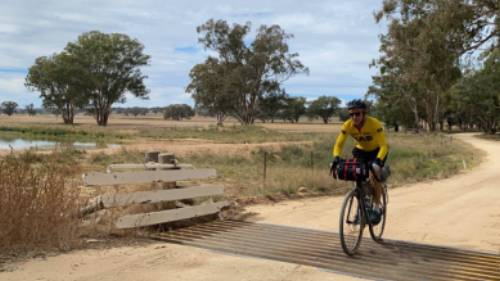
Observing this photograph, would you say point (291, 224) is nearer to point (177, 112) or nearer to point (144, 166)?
point (144, 166)

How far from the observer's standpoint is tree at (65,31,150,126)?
78625mm

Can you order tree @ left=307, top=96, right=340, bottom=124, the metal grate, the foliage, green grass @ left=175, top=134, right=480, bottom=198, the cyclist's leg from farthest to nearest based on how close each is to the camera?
tree @ left=307, top=96, right=340, bottom=124 → the foliage → green grass @ left=175, top=134, right=480, bottom=198 → the cyclist's leg → the metal grate

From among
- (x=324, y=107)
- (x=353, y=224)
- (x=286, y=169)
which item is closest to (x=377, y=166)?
(x=353, y=224)

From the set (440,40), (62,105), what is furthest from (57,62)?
(440,40)

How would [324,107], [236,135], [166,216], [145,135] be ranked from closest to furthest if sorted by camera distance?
[166,216] < [145,135] < [236,135] < [324,107]

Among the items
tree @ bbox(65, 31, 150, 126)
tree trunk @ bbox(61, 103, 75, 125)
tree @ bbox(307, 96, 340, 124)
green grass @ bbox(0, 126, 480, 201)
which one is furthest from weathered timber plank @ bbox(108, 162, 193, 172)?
tree @ bbox(307, 96, 340, 124)

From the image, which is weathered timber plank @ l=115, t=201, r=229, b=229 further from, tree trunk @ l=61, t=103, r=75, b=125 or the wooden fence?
tree trunk @ l=61, t=103, r=75, b=125

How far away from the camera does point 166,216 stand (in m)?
7.92

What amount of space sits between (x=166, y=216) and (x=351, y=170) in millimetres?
2894

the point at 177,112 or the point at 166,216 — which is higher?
the point at 177,112

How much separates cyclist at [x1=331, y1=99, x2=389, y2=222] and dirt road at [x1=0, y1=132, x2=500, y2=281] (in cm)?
141

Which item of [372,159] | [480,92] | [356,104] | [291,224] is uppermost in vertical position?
[480,92]

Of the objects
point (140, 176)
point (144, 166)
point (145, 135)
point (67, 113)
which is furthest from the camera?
point (67, 113)

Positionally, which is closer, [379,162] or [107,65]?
[379,162]
